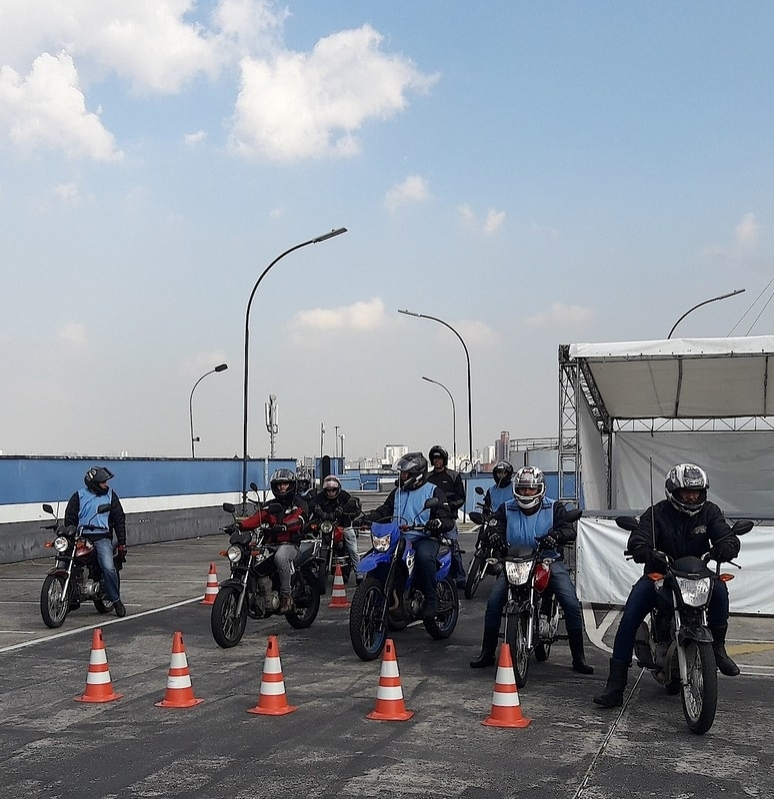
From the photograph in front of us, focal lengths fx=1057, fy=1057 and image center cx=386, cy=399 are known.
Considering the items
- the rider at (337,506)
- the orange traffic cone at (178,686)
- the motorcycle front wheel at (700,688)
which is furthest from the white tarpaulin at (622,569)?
the orange traffic cone at (178,686)

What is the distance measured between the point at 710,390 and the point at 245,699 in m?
14.6

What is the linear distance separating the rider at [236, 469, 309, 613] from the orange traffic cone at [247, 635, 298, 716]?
3036 millimetres

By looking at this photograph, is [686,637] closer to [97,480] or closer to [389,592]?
[389,592]

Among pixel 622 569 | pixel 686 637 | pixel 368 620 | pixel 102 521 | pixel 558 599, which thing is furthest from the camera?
pixel 622 569

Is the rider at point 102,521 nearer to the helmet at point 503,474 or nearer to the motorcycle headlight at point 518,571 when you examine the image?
the helmet at point 503,474

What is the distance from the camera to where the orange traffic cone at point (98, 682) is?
25.3 ft

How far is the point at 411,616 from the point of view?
32.3 ft

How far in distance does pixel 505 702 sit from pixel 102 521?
6.50 metres

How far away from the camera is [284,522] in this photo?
10.7m

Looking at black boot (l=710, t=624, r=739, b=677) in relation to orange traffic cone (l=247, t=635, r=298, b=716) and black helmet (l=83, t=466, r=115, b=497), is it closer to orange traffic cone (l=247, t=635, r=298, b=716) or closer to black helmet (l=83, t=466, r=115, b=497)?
orange traffic cone (l=247, t=635, r=298, b=716)

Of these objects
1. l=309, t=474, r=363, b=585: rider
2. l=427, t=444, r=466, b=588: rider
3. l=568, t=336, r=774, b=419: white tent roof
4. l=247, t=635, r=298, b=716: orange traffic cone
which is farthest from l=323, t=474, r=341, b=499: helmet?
l=247, t=635, r=298, b=716: orange traffic cone

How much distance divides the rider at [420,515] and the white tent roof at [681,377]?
5663 mm

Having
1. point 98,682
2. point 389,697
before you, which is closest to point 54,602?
point 98,682

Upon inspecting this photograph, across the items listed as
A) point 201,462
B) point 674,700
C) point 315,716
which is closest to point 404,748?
point 315,716
